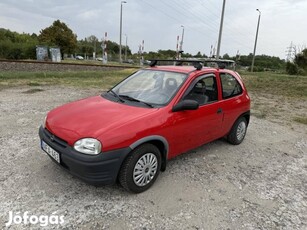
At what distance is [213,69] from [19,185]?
352cm

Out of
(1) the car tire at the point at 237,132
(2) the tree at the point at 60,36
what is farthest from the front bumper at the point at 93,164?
(2) the tree at the point at 60,36

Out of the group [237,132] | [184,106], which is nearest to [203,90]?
[184,106]

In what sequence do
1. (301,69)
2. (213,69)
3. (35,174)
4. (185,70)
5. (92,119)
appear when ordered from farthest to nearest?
(301,69), (213,69), (185,70), (35,174), (92,119)

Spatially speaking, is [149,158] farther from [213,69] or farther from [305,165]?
[305,165]

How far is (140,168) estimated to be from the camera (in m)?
3.12

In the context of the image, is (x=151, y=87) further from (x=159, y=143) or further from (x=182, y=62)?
(x=182, y=62)

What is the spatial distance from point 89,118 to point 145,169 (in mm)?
977

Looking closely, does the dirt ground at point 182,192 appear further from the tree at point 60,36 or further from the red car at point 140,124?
the tree at point 60,36

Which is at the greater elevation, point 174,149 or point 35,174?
point 174,149

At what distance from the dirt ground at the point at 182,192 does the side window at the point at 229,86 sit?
110 cm

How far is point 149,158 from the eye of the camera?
3201mm

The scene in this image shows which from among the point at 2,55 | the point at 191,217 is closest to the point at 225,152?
the point at 191,217

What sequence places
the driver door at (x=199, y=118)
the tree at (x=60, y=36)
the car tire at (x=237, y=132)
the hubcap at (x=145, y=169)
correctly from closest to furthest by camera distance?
the hubcap at (x=145, y=169) → the driver door at (x=199, y=118) → the car tire at (x=237, y=132) → the tree at (x=60, y=36)

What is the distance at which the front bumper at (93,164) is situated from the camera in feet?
8.89
